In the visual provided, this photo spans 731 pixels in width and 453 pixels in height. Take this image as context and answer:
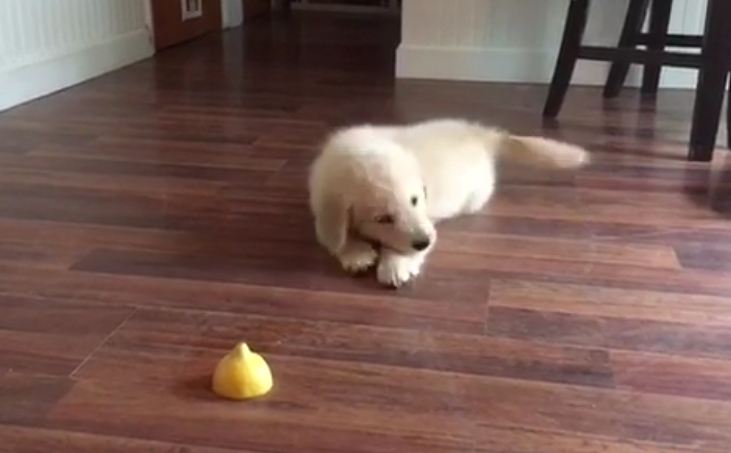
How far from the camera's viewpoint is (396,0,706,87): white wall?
3146mm

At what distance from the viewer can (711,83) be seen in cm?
217

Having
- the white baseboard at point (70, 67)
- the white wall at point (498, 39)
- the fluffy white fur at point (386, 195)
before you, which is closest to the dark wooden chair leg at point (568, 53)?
the white wall at point (498, 39)

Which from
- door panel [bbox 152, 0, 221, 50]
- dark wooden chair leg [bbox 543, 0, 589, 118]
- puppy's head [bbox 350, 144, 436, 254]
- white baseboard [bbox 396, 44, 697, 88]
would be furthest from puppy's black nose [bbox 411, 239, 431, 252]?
door panel [bbox 152, 0, 221, 50]

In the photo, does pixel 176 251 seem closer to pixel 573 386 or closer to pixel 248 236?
pixel 248 236

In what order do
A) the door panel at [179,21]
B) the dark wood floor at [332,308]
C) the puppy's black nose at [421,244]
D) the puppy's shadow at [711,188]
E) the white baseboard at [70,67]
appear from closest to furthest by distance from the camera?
1. the dark wood floor at [332,308]
2. the puppy's black nose at [421,244]
3. the puppy's shadow at [711,188]
4. the white baseboard at [70,67]
5. the door panel at [179,21]

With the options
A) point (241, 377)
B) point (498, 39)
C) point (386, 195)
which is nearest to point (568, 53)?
point (498, 39)

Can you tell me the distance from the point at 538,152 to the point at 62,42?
1.82 metres

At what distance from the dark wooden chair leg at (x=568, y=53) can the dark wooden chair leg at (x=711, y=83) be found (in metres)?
0.46

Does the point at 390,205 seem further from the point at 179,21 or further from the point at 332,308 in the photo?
the point at 179,21

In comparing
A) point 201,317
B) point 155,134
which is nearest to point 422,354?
point 201,317

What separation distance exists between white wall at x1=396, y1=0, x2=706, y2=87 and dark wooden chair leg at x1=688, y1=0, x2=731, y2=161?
0.96 m

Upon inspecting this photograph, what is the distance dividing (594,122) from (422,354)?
5.17 ft

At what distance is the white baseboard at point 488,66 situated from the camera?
318cm

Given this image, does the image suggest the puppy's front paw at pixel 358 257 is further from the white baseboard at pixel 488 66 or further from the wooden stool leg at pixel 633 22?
the white baseboard at pixel 488 66
